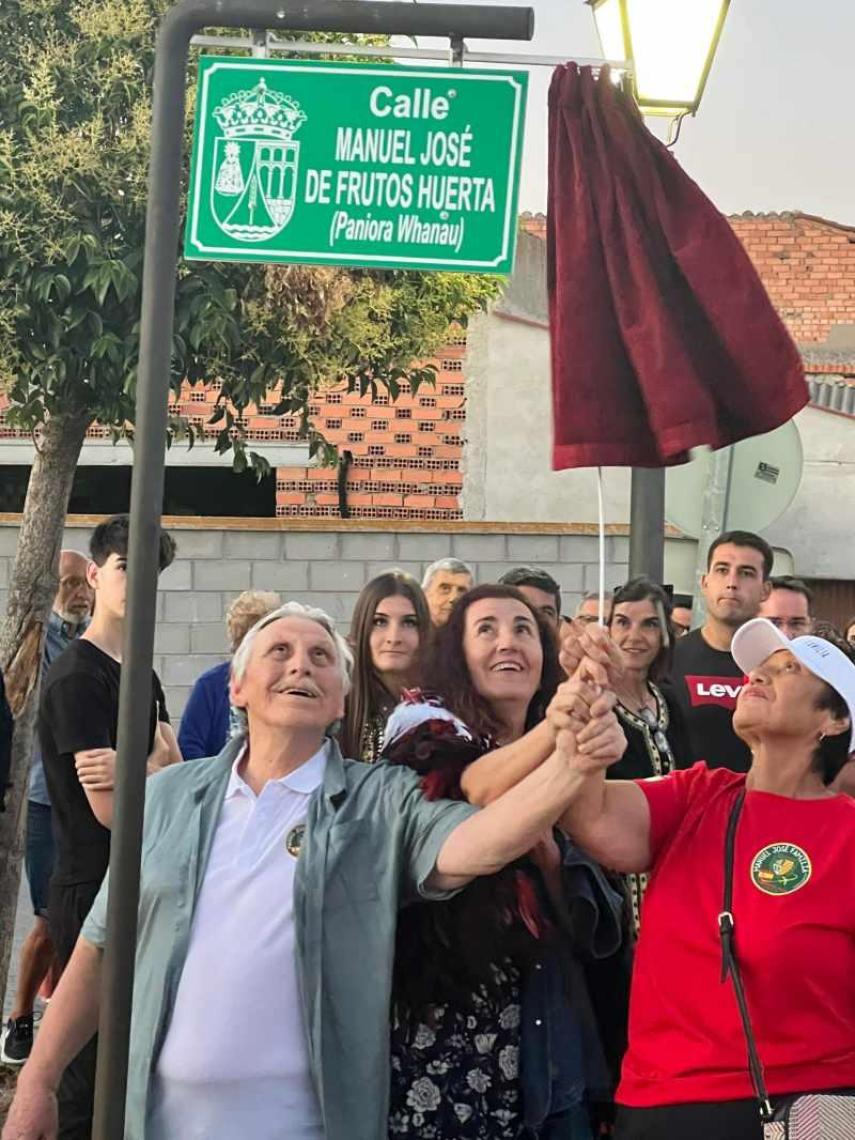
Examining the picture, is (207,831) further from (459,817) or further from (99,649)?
(99,649)

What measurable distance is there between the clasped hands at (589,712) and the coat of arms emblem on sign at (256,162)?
1.23 m

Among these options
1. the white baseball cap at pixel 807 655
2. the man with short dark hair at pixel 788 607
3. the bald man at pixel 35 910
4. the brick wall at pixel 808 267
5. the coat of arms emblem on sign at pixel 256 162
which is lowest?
the bald man at pixel 35 910

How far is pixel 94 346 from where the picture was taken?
6133 millimetres

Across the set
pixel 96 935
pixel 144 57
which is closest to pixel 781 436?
pixel 144 57

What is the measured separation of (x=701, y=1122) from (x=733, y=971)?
31cm

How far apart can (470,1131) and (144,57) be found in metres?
4.55

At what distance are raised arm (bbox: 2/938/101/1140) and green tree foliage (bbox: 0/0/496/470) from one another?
9.69ft

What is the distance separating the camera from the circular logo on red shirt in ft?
11.6

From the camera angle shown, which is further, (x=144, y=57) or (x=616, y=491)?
(x=616, y=491)

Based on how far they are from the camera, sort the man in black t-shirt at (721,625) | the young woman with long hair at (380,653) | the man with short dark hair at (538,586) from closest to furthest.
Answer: the young woman with long hair at (380,653) → the man with short dark hair at (538,586) → the man in black t-shirt at (721,625)

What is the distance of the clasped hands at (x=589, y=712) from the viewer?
323cm

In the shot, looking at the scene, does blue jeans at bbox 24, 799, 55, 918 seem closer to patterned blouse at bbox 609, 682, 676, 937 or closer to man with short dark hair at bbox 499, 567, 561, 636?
man with short dark hair at bbox 499, 567, 561, 636

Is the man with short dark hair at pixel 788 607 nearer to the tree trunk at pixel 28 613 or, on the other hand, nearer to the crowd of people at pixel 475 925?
the tree trunk at pixel 28 613

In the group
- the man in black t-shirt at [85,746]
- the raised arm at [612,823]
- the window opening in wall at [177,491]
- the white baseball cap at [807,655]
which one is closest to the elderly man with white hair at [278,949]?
the raised arm at [612,823]
